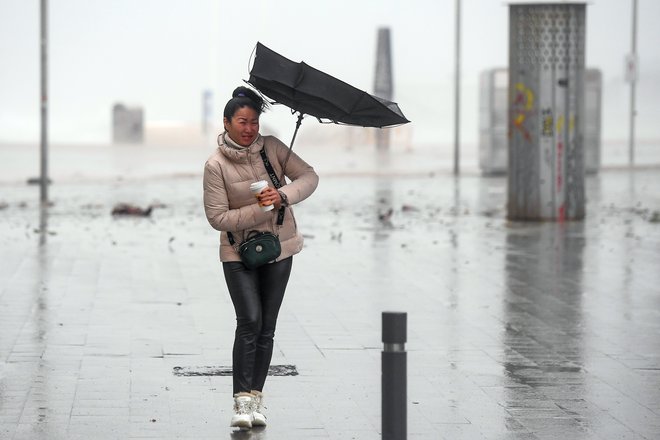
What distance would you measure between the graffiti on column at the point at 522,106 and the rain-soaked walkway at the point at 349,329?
1.27m

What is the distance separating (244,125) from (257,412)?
141cm

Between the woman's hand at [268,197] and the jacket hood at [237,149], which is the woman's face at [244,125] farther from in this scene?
the woman's hand at [268,197]

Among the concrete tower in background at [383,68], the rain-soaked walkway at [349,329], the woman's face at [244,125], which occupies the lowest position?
the rain-soaked walkway at [349,329]

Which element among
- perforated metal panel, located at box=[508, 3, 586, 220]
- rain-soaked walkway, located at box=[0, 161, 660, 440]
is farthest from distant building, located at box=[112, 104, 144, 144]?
perforated metal panel, located at box=[508, 3, 586, 220]

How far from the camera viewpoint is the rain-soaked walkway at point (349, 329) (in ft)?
26.9

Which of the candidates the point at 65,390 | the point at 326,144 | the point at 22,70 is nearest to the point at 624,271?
the point at 65,390

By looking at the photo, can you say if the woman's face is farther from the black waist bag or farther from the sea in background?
the sea in background

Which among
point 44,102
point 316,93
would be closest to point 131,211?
point 44,102

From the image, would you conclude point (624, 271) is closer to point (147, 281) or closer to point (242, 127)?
point (147, 281)

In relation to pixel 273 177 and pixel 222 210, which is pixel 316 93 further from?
pixel 222 210

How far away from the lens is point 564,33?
67.2 feet

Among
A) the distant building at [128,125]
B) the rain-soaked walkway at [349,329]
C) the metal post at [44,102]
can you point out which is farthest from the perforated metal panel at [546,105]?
the distant building at [128,125]

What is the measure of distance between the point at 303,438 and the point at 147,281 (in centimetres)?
671

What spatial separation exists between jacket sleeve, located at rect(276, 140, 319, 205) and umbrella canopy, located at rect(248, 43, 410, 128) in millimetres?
278
